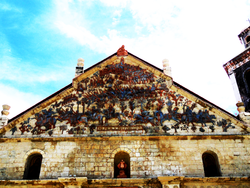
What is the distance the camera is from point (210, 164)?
10.6 m

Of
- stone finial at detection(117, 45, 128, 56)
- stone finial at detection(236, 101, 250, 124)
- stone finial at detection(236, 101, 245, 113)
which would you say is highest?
stone finial at detection(117, 45, 128, 56)

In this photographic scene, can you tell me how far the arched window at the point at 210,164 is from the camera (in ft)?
34.0

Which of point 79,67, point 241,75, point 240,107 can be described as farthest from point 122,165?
point 241,75

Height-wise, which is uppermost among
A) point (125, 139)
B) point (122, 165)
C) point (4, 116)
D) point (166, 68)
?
point (166, 68)

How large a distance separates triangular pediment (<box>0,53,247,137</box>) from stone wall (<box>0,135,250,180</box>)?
34 cm

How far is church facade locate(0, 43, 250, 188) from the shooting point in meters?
9.79

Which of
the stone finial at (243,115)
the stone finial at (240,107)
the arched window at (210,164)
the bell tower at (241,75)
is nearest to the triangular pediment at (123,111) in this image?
the stone finial at (243,115)

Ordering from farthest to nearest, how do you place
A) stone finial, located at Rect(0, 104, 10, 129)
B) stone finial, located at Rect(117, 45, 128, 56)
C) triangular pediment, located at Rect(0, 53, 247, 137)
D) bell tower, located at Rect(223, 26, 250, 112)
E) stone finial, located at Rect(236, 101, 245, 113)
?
1. bell tower, located at Rect(223, 26, 250, 112)
2. stone finial, located at Rect(117, 45, 128, 56)
3. stone finial, located at Rect(236, 101, 245, 113)
4. stone finial, located at Rect(0, 104, 10, 129)
5. triangular pediment, located at Rect(0, 53, 247, 137)

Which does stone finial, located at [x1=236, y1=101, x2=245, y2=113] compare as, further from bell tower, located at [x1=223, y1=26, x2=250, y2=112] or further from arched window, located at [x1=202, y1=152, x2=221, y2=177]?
bell tower, located at [x1=223, y1=26, x2=250, y2=112]

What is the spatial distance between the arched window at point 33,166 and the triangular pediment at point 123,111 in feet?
3.26

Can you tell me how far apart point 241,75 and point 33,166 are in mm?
14752

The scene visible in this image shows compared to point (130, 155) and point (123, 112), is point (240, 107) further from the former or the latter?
point (130, 155)

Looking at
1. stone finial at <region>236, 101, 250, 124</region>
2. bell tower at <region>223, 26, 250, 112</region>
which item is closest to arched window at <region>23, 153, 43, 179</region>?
stone finial at <region>236, 101, 250, 124</region>

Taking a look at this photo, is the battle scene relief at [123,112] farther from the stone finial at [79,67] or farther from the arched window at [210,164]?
the arched window at [210,164]
